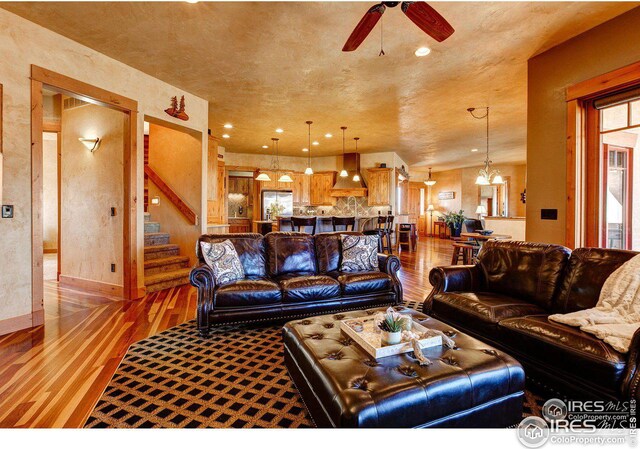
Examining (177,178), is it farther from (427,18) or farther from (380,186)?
(380,186)

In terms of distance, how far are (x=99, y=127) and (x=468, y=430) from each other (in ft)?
17.9

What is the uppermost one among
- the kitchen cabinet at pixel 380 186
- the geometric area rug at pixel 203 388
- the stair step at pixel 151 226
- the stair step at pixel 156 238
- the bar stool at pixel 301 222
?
the kitchen cabinet at pixel 380 186

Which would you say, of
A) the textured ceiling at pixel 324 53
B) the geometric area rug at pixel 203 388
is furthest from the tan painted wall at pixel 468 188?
the geometric area rug at pixel 203 388

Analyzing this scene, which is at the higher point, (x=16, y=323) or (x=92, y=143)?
(x=92, y=143)

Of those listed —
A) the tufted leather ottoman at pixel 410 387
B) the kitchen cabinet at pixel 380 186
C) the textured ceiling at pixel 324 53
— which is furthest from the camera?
the kitchen cabinet at pixel 380 186

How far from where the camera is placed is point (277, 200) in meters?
9.82

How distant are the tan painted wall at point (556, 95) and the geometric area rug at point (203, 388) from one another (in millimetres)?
2479

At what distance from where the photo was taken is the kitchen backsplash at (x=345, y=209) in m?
9.73

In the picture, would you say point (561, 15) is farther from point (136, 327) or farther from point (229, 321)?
point (136, 327)

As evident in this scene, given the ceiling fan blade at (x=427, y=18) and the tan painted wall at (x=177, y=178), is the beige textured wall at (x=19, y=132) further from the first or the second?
the ceiling fan blade at (x=427, y=18)

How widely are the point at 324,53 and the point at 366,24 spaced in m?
1.55

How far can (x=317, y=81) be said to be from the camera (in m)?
4.46

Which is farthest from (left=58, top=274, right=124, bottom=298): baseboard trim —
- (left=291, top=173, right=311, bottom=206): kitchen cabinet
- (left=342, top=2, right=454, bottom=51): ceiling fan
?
(left=291, top=173, right=311, bottom=206): kitchen cabinet

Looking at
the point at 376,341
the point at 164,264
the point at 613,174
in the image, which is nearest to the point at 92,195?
the point at 164,264
